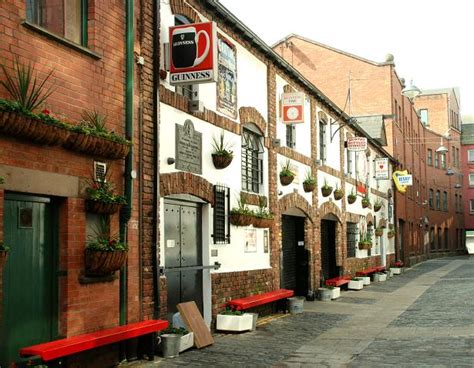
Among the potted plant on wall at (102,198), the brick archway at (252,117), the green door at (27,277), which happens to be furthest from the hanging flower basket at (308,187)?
the green door at (27,277)

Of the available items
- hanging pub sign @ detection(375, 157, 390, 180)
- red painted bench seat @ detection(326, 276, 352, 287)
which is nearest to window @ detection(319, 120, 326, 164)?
red painted bench seat @ detection(326, 276, 352, 287)

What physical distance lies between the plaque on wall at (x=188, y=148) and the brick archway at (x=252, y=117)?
2.37 metres

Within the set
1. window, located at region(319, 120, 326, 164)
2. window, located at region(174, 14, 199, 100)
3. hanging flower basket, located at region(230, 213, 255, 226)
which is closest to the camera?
window, located at region(174, 14, 199, 100)

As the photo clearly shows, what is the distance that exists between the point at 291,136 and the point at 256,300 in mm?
6115

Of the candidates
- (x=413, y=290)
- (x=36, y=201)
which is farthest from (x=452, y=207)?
(x=36, y=201)

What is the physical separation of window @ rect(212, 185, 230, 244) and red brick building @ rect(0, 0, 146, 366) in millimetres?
2920

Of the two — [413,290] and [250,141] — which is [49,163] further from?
[413,290]

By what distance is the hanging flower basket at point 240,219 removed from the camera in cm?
1265

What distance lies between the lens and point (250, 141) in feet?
47.4

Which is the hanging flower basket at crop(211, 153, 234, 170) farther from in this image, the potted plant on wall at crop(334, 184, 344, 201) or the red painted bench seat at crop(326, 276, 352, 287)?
the potted plant on wall at crop(334, 184, 344, 201)

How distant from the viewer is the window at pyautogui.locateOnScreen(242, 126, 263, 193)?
1402 cm

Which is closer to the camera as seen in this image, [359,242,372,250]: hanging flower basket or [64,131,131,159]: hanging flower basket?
[64,131,131,159]: hanging flower basket

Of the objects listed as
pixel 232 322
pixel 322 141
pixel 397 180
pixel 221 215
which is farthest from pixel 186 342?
pixel 397 180

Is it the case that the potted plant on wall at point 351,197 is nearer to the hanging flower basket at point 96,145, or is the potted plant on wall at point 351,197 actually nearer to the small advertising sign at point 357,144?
the small advertising sign at point 357,144
